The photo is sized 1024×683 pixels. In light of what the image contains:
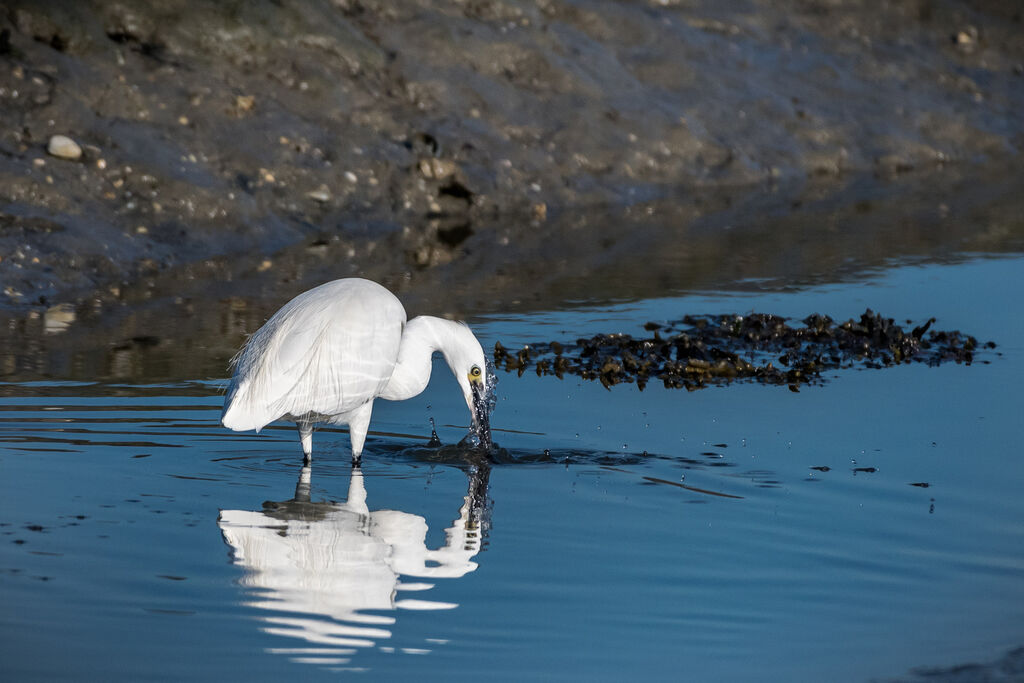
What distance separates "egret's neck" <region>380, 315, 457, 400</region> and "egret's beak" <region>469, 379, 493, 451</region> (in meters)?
0.30

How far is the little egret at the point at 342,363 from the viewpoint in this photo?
699 cm

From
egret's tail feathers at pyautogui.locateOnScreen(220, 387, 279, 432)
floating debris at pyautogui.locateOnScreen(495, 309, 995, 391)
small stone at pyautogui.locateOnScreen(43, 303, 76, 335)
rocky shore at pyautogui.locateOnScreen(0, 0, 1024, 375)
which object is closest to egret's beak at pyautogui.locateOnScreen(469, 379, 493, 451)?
egret's tail feathers at pyautogui.locateOnScreen(220, 387, 279, 432)

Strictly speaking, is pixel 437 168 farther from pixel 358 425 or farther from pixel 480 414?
pixel 358 425

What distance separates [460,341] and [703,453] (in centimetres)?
142

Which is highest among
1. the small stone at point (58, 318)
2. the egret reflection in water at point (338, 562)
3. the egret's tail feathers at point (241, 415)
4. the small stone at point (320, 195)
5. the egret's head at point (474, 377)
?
the small stone at point (320, 195)

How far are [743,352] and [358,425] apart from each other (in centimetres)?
376

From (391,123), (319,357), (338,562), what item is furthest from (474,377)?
(391,123)

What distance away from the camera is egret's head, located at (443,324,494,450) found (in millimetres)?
7480

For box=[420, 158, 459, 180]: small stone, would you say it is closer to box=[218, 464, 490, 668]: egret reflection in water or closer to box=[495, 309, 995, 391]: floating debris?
box=[495, 309, 995, 391]: floating debris

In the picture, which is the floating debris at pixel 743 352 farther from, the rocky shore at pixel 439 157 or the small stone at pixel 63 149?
the small stone at pixel 63 149

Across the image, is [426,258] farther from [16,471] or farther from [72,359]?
[16,471]

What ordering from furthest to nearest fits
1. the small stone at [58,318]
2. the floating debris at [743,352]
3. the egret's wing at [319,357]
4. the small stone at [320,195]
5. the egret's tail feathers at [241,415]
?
the small stone at [320,195], the small stone at [58,318], the floating debris at [743,352], the egret's wing at [319,357], the egret's tail feathers at [241,415]

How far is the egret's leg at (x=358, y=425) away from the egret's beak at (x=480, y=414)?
0.55 meters

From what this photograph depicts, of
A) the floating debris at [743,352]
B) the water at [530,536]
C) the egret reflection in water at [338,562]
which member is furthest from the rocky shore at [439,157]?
the egret reflection in water at [338,562]
